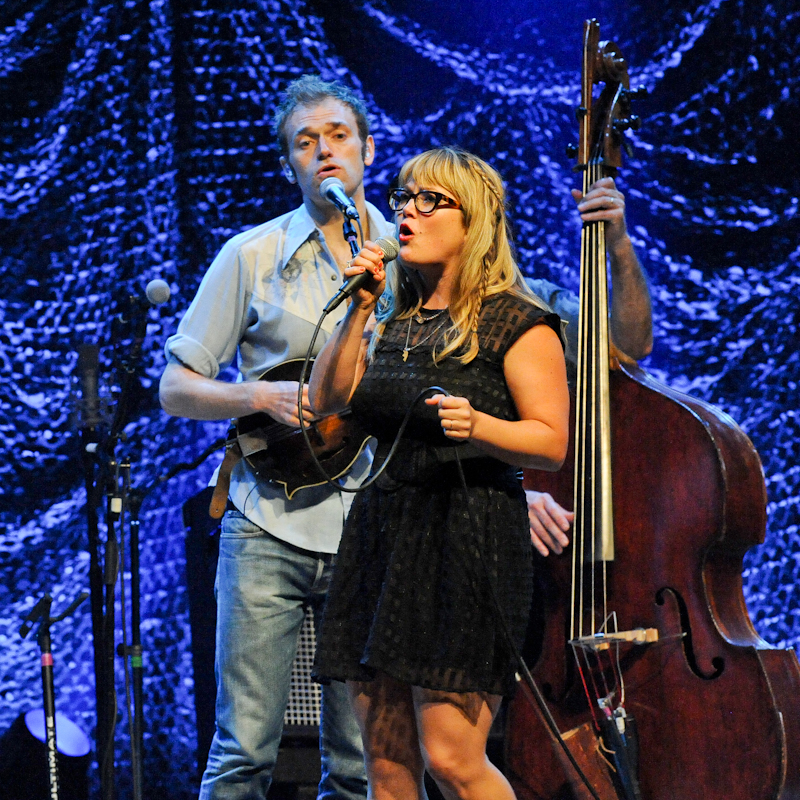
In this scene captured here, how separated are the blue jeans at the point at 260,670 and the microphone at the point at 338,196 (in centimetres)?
76

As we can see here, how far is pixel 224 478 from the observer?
2498 mm

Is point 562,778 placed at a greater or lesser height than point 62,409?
lesser

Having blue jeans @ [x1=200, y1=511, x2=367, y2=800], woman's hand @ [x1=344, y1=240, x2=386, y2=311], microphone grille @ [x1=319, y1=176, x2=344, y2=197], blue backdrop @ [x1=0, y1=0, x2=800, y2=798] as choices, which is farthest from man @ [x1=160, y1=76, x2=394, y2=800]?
blue backdrop @ [x1=0, y1=0, x2=800, y2=798]

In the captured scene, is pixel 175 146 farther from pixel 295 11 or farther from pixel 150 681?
pixel 150 681

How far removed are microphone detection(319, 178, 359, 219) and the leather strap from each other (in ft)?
2.06

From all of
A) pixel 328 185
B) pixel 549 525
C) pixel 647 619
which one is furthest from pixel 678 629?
pixel 328 185

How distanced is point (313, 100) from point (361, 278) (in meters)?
1.08

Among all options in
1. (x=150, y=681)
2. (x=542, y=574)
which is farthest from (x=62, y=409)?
(x=542, y=574)

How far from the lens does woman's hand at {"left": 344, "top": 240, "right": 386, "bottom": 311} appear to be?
1.72m

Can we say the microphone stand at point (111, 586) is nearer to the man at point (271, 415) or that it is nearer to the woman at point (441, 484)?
the man at point (271, 415)

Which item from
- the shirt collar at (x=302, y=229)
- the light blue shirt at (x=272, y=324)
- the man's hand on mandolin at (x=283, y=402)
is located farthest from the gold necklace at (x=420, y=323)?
the shirt collar at (x=302, y=229)

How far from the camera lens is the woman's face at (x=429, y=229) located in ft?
6.17

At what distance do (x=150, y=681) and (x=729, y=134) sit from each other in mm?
2579

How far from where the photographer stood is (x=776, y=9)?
3.13 m
